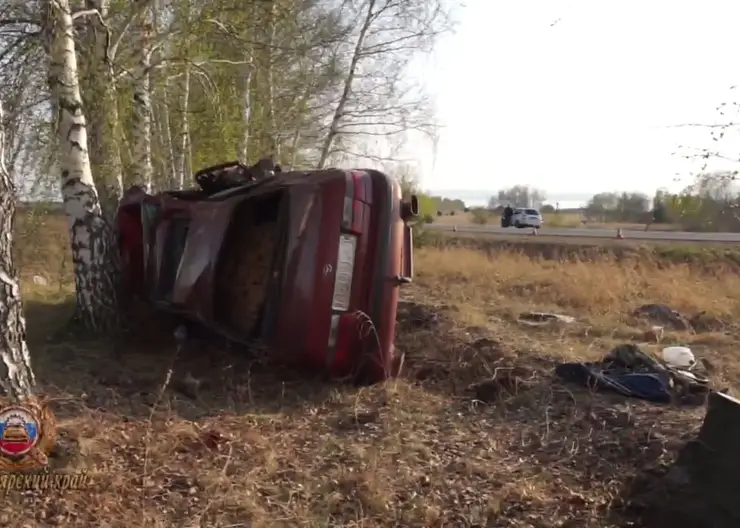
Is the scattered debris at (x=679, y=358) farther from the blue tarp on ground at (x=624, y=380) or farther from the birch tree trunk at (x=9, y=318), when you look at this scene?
the birch tree trunk at (x=9, y=318)

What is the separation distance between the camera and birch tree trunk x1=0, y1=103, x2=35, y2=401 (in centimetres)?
329

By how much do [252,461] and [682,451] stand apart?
78.2 inches

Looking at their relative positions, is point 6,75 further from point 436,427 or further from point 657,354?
point 657,354

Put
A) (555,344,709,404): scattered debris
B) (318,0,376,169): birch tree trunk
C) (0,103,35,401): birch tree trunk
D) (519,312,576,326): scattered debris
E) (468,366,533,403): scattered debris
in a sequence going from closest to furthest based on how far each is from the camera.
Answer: (0,103,35,401): birch tree trunk < (555,344,709,404): scattered debris < (468,366,533,403): scattered debris < (519,312,576,326): scattered debris < (318,0,376,169): birch tree trunk

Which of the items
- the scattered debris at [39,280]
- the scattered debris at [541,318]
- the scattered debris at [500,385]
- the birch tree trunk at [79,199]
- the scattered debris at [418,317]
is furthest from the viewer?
the scattered debris at [39,280]

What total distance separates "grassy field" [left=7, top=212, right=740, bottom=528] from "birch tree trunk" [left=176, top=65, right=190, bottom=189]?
3.36 meters

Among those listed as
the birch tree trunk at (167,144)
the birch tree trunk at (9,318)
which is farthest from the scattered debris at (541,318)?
the birch tree trunk at (9,318)

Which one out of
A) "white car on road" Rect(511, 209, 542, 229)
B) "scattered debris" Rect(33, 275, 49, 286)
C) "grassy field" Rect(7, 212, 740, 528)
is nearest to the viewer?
"grassy field" Rect(7, 212, 740, 528)


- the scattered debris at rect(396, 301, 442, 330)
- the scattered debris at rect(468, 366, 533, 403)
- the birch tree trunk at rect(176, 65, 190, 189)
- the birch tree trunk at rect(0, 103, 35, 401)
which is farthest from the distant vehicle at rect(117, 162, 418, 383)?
the birch tree trunk at rect(176, 65, 190, 189)

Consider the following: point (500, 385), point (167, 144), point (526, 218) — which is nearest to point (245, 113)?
point (167, 144)

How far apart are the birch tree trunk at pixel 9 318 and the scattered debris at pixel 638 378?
3377mm

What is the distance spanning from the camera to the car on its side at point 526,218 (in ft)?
126

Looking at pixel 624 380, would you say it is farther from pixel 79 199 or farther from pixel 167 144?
pixel 167 144

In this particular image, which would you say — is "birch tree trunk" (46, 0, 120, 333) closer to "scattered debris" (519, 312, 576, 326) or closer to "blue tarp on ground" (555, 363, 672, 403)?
"blue tarp on ground" (555, 363, 672, 403)
